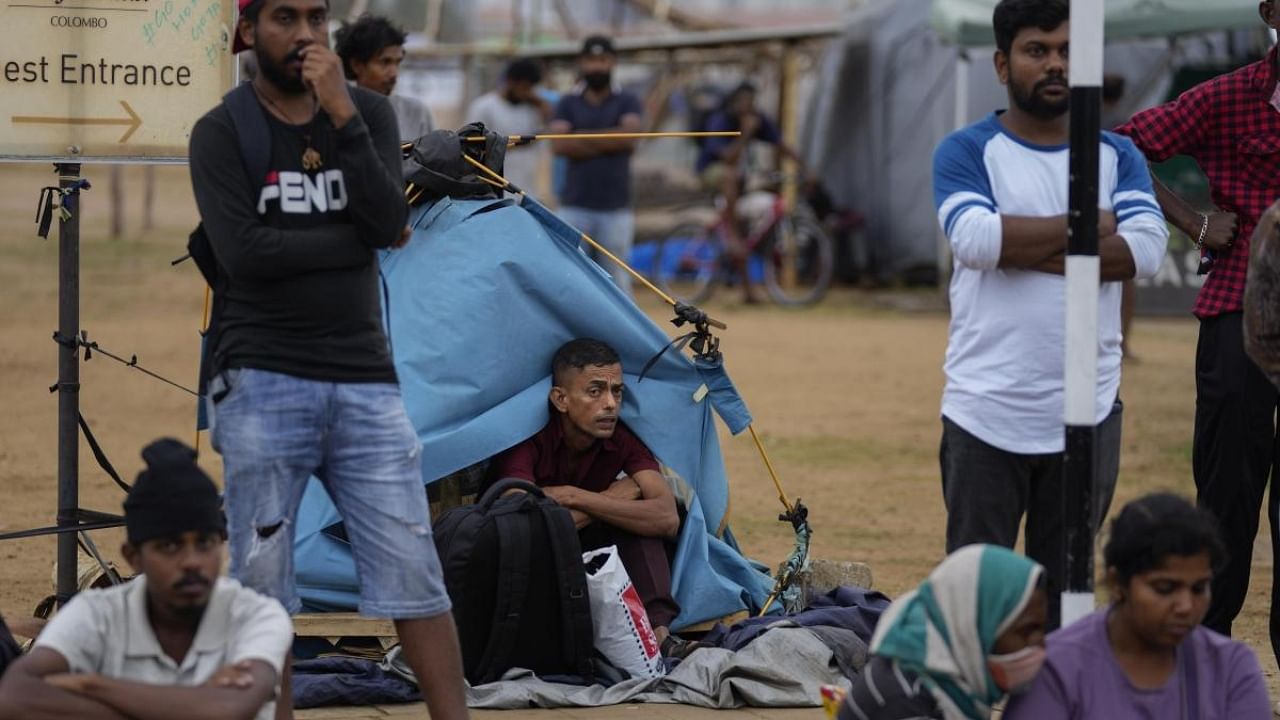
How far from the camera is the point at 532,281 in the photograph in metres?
6.26

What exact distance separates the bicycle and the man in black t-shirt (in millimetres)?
14328

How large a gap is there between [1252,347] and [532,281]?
8.83ft

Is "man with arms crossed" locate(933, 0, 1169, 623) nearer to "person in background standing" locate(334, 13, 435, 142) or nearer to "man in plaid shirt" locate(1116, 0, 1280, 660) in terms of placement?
"man in plaid shirt" locate(1116, 0, 1280, 660)

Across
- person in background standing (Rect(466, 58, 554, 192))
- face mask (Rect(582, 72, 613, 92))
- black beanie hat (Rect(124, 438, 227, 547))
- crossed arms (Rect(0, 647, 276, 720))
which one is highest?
face mask (Rect(582, 72, 613, 92))

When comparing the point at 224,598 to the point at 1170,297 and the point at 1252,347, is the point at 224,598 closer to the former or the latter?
the point at 1252,347

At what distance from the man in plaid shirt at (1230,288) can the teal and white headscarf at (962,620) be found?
1706mm

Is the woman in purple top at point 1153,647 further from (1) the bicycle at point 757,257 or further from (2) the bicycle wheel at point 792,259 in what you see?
(2) the bicycle wheel at point 792,259

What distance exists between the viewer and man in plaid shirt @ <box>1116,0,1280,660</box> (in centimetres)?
534

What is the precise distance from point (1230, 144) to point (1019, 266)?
1322 millimetres

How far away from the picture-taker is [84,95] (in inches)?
229

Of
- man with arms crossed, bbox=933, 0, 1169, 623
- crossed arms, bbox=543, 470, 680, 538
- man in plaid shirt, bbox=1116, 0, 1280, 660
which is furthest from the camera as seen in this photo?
crossed arms, bbox=543, 470, 680, 538

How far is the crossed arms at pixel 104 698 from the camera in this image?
3764mm

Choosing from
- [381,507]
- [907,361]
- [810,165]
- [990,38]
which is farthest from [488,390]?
[810,165]

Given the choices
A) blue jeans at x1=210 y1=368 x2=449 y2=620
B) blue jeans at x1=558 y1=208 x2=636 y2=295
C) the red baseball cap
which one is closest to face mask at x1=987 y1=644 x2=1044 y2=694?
blue jeans at x1=210 y1=368 x2=449 y2=620
